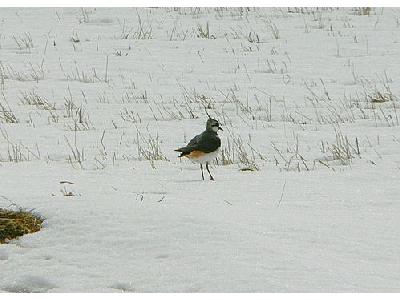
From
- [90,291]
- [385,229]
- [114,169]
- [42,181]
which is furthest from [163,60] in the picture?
[90,291]

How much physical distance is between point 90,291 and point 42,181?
10.2ft

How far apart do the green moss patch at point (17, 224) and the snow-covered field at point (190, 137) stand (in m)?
0.11

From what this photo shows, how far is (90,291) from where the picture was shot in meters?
5.25

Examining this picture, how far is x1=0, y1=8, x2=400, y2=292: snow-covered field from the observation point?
5582 millimetres

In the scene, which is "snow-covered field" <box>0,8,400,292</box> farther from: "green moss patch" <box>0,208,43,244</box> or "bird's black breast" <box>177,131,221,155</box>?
"bird's black breast" <box>177,131,221,155</box>

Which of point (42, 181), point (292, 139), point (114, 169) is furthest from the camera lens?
point (292, 139)

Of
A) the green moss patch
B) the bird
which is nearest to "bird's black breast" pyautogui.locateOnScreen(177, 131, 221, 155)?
the bird

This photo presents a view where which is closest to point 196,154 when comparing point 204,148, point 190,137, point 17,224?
point 204,148

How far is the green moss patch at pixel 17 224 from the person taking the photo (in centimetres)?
618

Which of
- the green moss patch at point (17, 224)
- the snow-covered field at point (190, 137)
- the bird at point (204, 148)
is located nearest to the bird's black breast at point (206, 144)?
the bird at point (204, 148)

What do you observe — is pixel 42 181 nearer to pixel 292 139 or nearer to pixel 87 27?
pixel 292 139

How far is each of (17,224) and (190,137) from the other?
199 inches

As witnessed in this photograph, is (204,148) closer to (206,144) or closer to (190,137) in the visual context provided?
(206,144)

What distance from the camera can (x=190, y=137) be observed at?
11109 millimetres
